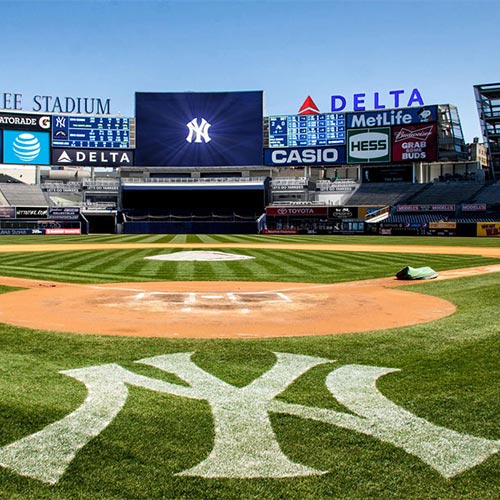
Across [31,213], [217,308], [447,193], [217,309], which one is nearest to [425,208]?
[447,193]

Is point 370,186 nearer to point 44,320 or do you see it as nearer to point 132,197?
point 132,197

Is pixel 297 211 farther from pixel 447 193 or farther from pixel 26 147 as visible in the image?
pixel 26 147

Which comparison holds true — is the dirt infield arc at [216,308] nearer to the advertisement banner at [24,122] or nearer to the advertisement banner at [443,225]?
the advertisement banner at [443,225]

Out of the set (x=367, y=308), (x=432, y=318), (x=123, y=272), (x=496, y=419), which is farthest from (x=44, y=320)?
(x=123, y=272)

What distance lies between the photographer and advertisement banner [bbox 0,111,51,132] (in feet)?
225

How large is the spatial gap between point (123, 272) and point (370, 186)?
56840 mm

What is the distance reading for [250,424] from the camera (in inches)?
189

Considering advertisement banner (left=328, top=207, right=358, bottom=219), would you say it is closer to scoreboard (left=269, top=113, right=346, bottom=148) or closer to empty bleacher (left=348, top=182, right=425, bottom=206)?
empty bleacher (left=348, top=182, right=425, bottom=206)

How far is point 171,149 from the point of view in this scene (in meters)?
72.4

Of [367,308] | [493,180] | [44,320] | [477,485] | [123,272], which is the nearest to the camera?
[477,485]

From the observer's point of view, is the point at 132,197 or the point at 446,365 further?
the point at 132,197

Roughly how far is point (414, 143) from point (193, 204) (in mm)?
30024

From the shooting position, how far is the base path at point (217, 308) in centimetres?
912

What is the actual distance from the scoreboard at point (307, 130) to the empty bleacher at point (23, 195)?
31337mm
